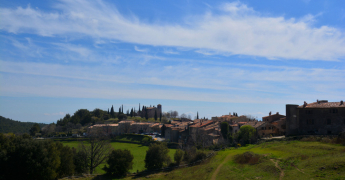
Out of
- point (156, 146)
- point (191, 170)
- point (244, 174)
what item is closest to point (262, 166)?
point (244, 174)

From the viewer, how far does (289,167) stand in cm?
2819

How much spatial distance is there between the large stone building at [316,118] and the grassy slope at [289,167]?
1256 centimetres

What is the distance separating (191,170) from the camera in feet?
118

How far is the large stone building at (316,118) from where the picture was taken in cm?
4500

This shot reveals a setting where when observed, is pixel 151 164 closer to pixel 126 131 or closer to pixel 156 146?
pixel 156 146

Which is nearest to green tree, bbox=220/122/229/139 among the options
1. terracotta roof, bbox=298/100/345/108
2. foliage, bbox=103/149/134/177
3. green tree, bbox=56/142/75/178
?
terracotta roof, bbox=298/100/345/108

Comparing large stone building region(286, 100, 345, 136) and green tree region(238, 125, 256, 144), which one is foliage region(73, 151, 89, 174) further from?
large stone building region(286, 100, 345, 136)

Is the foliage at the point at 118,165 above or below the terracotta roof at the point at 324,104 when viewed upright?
below

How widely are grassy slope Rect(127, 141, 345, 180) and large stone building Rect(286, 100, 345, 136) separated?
494 inches

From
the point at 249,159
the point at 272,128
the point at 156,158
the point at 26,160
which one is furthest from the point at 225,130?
the point at 26,160

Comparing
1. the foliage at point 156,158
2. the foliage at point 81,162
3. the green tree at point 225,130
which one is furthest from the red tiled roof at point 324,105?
the foliage at point 81,162

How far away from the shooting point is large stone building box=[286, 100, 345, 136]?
45000 millimetres

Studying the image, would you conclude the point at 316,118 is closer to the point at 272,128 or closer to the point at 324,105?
the point at 324,105

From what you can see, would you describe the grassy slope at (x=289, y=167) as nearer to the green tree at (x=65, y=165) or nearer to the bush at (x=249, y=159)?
the bush at (x=249, y=159)
